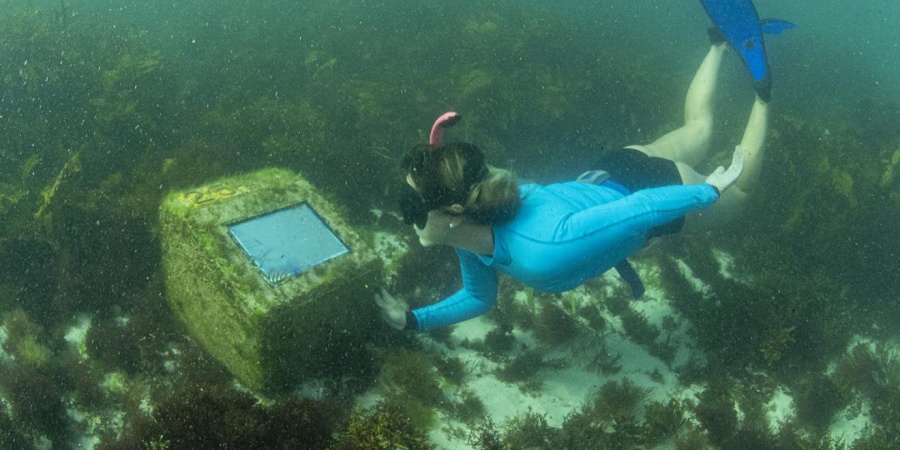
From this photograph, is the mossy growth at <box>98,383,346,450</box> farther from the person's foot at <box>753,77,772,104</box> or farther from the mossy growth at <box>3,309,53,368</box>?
the person's foot at <box>753,77,772,104</box>

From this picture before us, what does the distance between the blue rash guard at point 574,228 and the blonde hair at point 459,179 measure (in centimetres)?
34

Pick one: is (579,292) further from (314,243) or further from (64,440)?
(64,440)

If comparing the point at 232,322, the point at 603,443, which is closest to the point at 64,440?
the point at 232,322

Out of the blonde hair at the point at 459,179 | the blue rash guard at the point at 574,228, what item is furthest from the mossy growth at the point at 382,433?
the blonde hair at the point at 459,179

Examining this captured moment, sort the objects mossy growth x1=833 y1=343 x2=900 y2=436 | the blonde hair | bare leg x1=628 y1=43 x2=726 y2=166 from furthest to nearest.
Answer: bare leg x1=628 y1=43 x2=726 y2=166
mossy growth x1=833 y1=343 x2=900 y2=436
the blonde hair

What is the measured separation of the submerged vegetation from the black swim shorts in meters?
1.90

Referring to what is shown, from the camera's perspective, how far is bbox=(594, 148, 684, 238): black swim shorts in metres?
5.24

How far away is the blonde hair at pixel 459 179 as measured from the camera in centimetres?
314

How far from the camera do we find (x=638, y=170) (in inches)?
209

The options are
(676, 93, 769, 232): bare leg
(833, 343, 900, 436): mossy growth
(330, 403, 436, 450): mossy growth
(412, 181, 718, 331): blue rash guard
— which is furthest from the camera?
(676, 93, 769, 232): bare leg

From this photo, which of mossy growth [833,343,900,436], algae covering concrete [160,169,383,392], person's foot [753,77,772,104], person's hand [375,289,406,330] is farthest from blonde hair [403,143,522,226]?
person's foot [753,77,772,104]

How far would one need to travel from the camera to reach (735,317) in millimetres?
6066

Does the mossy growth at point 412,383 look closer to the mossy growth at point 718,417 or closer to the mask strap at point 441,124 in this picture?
the mask strap at point 441,124

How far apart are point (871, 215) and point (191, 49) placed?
18.8m
